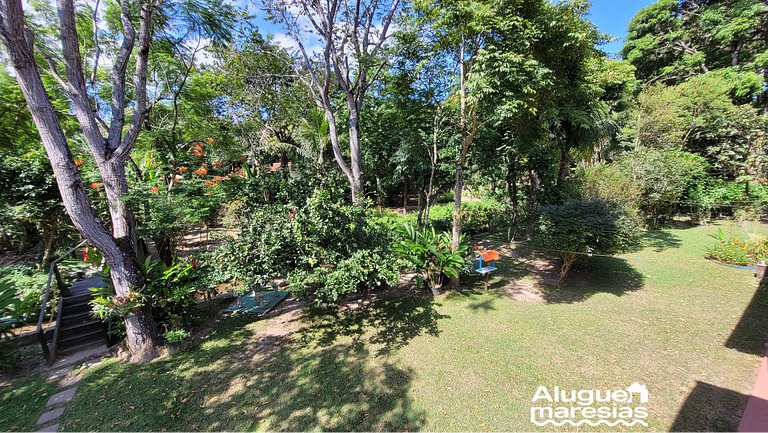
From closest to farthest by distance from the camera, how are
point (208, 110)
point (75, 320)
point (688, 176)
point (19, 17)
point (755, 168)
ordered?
point (19, 17), point (75, 320), point (208, 110), point (688, 176), point (755, 168)

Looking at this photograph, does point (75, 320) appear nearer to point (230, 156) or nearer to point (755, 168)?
point (230, 156)

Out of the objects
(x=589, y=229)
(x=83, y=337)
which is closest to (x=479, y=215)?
(x=589, y=229)

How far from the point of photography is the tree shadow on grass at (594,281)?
6.11 meters

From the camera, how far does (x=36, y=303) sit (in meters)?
5.17

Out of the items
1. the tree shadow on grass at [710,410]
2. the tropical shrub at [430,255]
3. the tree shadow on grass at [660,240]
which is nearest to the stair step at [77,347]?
the tropical shrub at [430,255]

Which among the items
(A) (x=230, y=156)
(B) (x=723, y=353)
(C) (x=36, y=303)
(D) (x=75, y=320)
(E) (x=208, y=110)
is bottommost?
(B) (x=723, y=353)

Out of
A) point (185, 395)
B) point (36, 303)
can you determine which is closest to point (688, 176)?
point (185, 395)

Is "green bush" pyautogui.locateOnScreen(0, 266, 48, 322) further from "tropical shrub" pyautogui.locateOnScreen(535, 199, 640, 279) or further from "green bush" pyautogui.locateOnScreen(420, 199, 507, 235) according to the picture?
"green bush" pyautogui.locateOnScreen(420, 199, 507, 235)

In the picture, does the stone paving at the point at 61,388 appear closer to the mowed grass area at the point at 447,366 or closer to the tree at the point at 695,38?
the mowed grass area at the point at 447,366

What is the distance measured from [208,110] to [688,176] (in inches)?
745

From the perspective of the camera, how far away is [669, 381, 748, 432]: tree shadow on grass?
278cm

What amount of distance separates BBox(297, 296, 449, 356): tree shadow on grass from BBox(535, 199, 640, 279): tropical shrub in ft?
11.5
